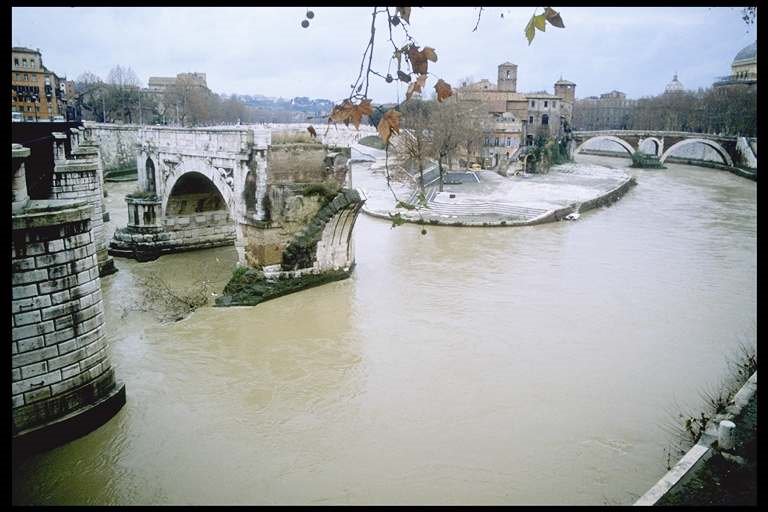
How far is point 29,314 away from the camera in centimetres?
593

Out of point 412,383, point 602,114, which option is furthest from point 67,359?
point 602,114

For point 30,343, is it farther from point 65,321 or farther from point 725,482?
point 725,482

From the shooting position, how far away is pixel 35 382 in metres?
6.01

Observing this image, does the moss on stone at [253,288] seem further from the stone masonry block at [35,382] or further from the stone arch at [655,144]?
the stone arch at [655,144]

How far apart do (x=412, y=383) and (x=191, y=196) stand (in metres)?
9.79

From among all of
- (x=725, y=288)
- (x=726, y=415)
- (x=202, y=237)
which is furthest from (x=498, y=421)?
(x=202, y=237)

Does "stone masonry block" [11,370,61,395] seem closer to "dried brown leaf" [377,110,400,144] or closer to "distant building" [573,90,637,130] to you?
"dried brown leaf" [377,110,400,144]

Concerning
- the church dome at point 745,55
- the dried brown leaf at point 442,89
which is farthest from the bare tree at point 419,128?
the church dome at point 745,55

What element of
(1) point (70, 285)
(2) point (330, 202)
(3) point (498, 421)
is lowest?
(3) point (498, 421)

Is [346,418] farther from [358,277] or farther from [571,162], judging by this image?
[571,162]

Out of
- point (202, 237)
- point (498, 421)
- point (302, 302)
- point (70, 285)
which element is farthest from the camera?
point (202, 237)

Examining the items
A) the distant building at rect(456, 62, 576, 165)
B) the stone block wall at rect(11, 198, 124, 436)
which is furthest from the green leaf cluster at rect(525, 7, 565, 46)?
the distant building at rect(456, 62, 576, 165)

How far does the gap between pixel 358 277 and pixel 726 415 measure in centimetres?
873

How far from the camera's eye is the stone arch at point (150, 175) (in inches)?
605
